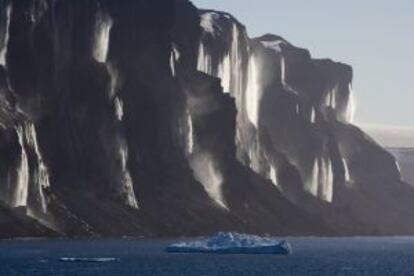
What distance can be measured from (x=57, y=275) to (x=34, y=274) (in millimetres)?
3201

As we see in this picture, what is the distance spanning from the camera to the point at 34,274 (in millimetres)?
197500

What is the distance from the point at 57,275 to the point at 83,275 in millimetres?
4358

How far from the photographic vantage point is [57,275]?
646 feet

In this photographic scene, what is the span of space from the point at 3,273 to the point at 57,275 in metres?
7.25

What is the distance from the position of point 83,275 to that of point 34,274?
686 centimetres

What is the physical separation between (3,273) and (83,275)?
1100 cm

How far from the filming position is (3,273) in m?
197

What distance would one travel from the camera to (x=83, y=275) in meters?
200
